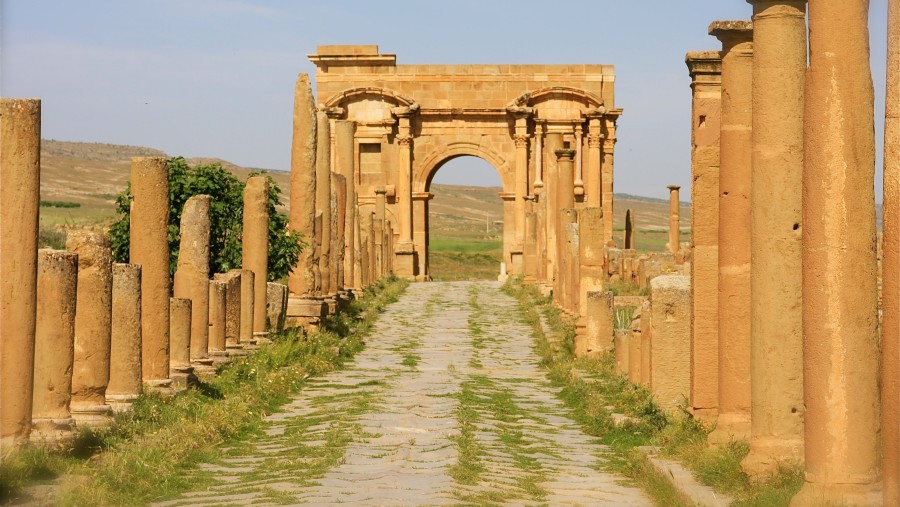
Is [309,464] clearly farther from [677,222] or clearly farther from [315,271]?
[677,222]

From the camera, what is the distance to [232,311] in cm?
1678

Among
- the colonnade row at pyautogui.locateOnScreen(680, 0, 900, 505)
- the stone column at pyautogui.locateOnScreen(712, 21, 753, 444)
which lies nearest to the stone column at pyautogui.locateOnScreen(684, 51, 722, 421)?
the colonnade row at pyautogui.locateOnScreen(680, 0, 900, 505)

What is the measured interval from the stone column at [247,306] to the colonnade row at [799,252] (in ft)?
23.2

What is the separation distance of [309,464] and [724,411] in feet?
9.66

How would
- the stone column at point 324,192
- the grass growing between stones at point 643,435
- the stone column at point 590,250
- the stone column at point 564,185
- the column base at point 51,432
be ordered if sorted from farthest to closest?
1. the stone column at point 564,185
2. the stone column at point 324,192
3. the stone column at point 590,250
4. the column base at point 51,432
5. the grass growing between stones at point 643,435

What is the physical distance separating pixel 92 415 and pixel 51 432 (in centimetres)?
105

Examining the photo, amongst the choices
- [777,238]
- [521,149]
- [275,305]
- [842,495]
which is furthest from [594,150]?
[842,495]

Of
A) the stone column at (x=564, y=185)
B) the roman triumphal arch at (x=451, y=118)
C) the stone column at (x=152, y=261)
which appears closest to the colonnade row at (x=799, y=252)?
the stone column at (x=152, y=261)

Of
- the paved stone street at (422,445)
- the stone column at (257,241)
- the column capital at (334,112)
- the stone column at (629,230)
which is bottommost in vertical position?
the paved stone street at (422,445)

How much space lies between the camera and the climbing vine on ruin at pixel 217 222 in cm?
2116

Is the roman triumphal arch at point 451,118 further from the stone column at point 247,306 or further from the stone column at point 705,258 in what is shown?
the stone column at point 705,258

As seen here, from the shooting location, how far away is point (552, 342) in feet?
66.4

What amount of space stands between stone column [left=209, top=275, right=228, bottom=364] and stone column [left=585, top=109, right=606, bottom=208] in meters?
27.7

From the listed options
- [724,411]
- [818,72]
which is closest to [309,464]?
[724,411]
